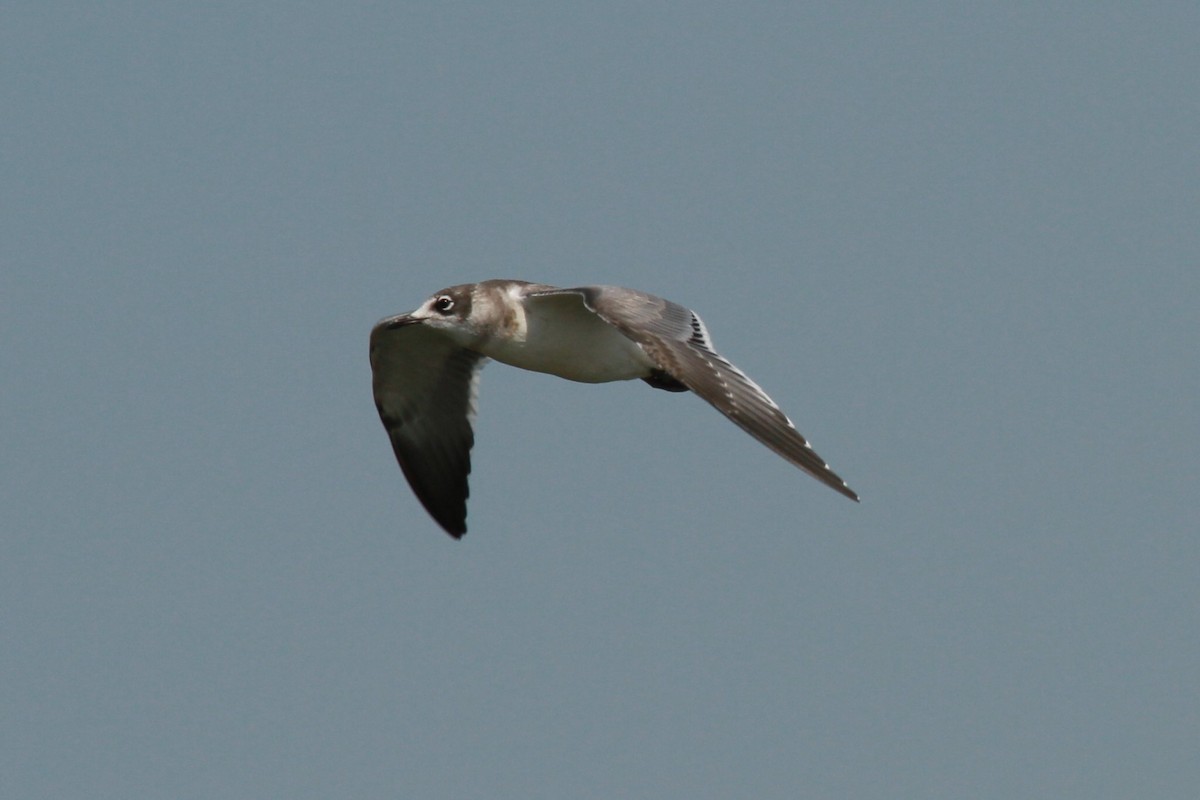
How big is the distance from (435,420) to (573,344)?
2.82 m

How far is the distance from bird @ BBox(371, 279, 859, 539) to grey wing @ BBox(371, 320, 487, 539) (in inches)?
0.4

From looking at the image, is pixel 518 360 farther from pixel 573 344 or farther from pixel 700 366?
pixel 700 366

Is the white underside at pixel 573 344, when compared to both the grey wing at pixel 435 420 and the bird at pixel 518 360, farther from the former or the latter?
the grey wing at pixel 435 420

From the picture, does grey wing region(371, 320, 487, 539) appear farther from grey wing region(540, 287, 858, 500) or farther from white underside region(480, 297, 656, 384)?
grey wing region(540, 287, 858, 500)

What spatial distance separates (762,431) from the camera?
1312 cm

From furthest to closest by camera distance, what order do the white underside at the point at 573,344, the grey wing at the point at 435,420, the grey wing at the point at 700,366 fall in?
1. the grey wing at the point at 435,420
2. the white underside at the point at 573,344
3. the grey wing at the point at 700,366

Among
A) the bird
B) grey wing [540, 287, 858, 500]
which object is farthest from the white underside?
grey wing [540, 287, 858, 500]

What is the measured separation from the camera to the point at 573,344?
16.4 metres

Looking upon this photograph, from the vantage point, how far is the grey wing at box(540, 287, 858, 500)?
1296 cm

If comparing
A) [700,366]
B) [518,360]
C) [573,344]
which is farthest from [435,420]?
[700,366]

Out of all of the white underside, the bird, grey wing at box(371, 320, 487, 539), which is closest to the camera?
the bird

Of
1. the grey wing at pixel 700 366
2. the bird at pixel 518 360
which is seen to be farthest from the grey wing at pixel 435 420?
the grey wing at pixel 700 366

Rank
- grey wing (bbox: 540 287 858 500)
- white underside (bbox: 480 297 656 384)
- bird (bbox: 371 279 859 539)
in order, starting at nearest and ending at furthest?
grey wing (bbox: 540 287 858 500) → bird (bbox: 371 279 859 539) → white underside (bbox: 480 297 656 384)

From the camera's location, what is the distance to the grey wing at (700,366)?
13.0 metres
